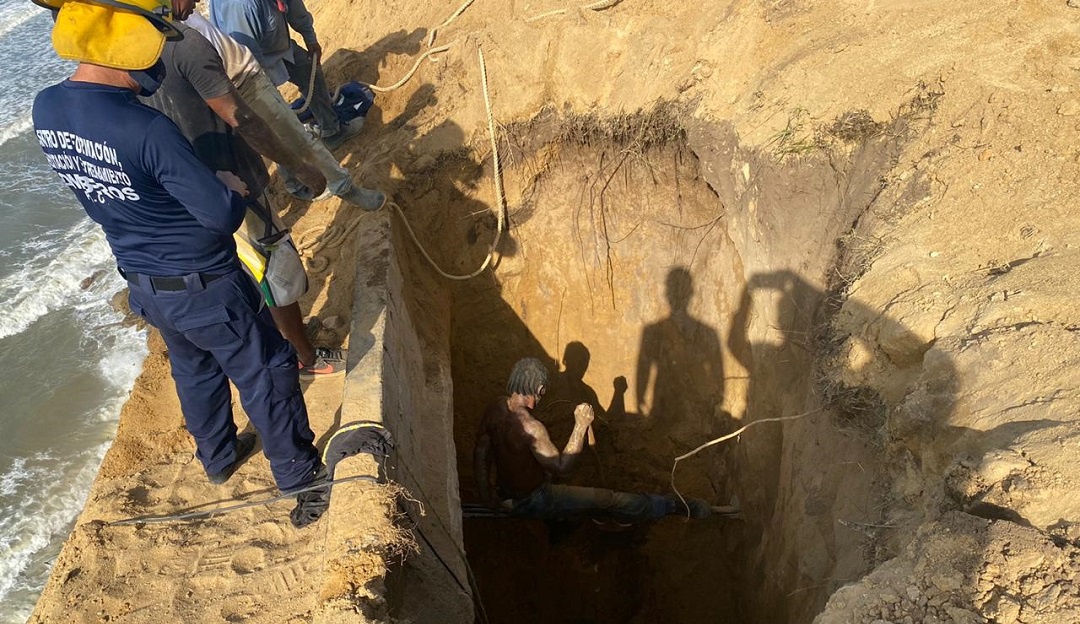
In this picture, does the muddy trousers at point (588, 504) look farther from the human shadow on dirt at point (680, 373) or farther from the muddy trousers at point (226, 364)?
the muddy trousers at point (226, 364)

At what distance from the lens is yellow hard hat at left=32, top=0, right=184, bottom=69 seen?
7.34 ft

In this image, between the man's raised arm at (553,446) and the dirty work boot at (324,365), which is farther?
the man's raised arm at (553,446)

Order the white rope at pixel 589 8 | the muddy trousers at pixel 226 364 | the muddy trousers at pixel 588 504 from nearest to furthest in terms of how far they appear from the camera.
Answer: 1. the muddy trousers at pixel 226 364
2. the muddy trousers at pixel 588 504
3. the white rope at pixel 589 8

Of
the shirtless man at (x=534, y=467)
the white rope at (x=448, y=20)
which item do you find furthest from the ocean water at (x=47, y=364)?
the white rope at (x=448, y=20)

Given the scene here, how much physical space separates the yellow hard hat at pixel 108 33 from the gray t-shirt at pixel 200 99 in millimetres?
498

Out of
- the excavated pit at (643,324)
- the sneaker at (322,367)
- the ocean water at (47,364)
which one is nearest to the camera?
the excavated pit at (643,324)

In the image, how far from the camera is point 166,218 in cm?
259

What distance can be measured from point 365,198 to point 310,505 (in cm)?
194

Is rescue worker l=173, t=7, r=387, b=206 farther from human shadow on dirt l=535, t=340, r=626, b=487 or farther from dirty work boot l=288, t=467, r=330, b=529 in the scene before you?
human shadow on dirt l=535, t=340, r=626, b=487

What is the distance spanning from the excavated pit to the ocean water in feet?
11.7

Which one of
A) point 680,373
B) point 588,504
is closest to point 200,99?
point 588,504

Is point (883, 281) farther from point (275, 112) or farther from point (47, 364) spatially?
point (47, 364)

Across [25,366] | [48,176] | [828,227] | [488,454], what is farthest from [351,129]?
[48,176]

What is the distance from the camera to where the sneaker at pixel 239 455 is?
3.57m
